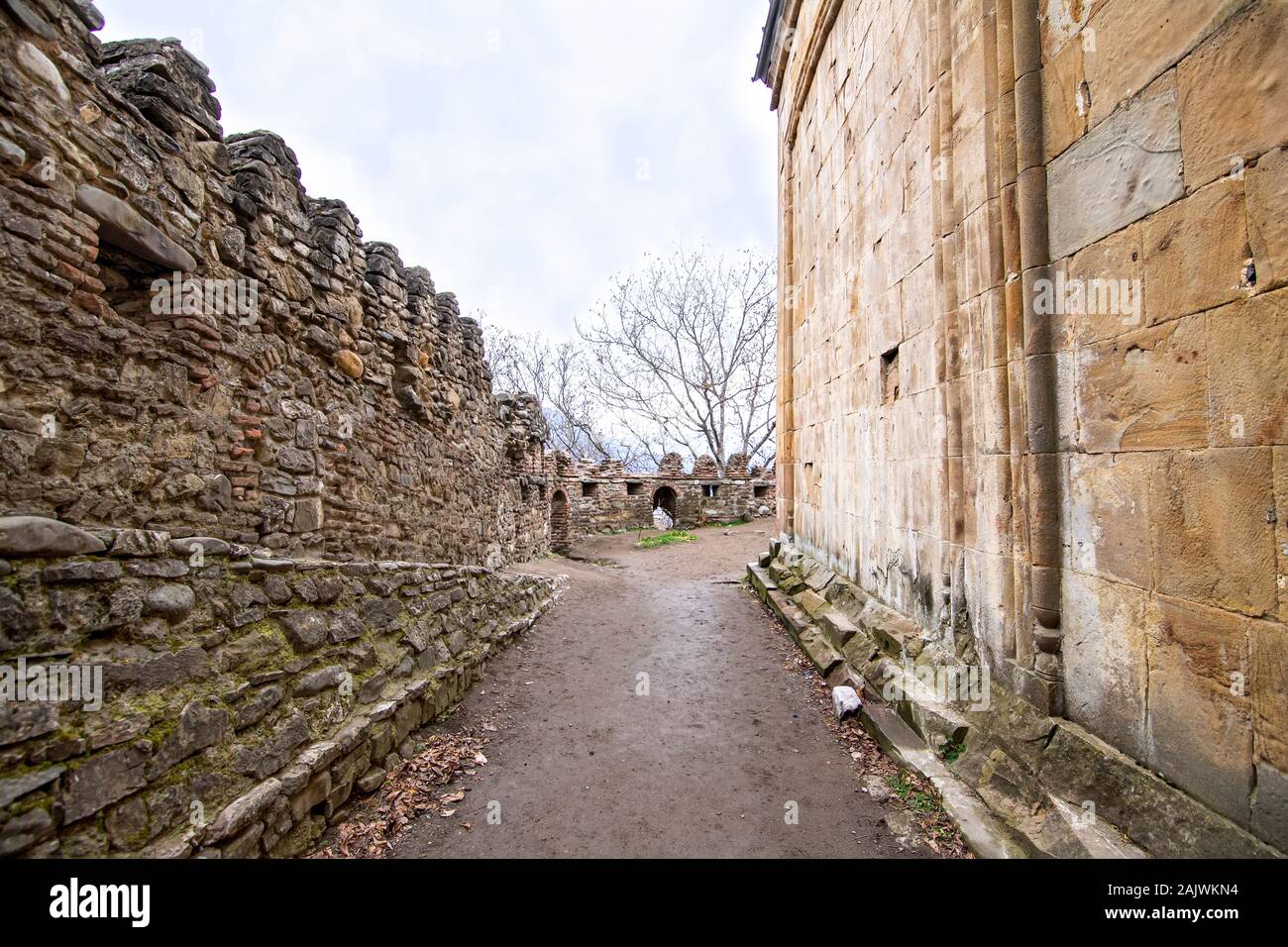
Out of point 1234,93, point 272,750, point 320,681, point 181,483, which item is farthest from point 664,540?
point 1234,93

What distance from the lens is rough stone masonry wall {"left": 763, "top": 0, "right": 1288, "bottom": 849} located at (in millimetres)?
2006

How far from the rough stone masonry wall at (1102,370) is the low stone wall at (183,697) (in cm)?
376

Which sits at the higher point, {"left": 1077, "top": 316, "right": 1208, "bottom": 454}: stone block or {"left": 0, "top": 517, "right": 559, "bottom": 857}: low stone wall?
{"left": 1077, "top": 316, "right": 1208, "bottom": 454}: stone block

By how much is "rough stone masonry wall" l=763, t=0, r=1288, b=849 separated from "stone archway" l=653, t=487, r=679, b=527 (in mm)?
16661

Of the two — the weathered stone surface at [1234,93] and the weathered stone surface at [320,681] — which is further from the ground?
the weathered stone surface at [1234,93]

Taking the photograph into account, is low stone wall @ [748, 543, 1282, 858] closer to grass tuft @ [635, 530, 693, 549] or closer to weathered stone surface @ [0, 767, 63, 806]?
weathered stone surface @ [0, 767, 63, 806]

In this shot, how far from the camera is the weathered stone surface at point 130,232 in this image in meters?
2.91

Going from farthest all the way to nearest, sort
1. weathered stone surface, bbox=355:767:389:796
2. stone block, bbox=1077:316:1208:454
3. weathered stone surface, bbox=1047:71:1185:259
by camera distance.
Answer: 1. weathered stone surface, bbox=355:767:389:796
2. weathered stone surface, bbox=1047:71:1185:259
3. stone block, bbox=1077:316:1208:454

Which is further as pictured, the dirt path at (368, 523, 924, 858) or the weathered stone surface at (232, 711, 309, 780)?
the dirt path at (368, 523, 924, 858)

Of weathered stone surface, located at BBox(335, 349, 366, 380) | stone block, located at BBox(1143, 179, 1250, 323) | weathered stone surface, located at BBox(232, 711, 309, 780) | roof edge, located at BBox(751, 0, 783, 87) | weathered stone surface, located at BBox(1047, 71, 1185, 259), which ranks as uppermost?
roof edge, located at BBox(751, 0, 783, 87)

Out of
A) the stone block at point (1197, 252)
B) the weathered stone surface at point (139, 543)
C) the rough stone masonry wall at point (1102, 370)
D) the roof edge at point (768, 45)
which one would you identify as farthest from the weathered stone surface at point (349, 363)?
the roof edge at point (768, 45)

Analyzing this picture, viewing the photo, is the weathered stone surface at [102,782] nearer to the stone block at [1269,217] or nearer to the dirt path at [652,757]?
the dirt path at [652,757]

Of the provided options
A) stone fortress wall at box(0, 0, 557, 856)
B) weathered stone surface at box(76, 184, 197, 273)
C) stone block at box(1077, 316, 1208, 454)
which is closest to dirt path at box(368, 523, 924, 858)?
stone fortress wall at box(0, 0, 557, 856)

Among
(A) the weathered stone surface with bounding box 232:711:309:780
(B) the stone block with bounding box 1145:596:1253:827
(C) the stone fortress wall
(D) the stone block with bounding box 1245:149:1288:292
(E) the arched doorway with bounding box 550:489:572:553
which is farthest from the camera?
(E) the arched doorway with bounding box 550:489:572:553
